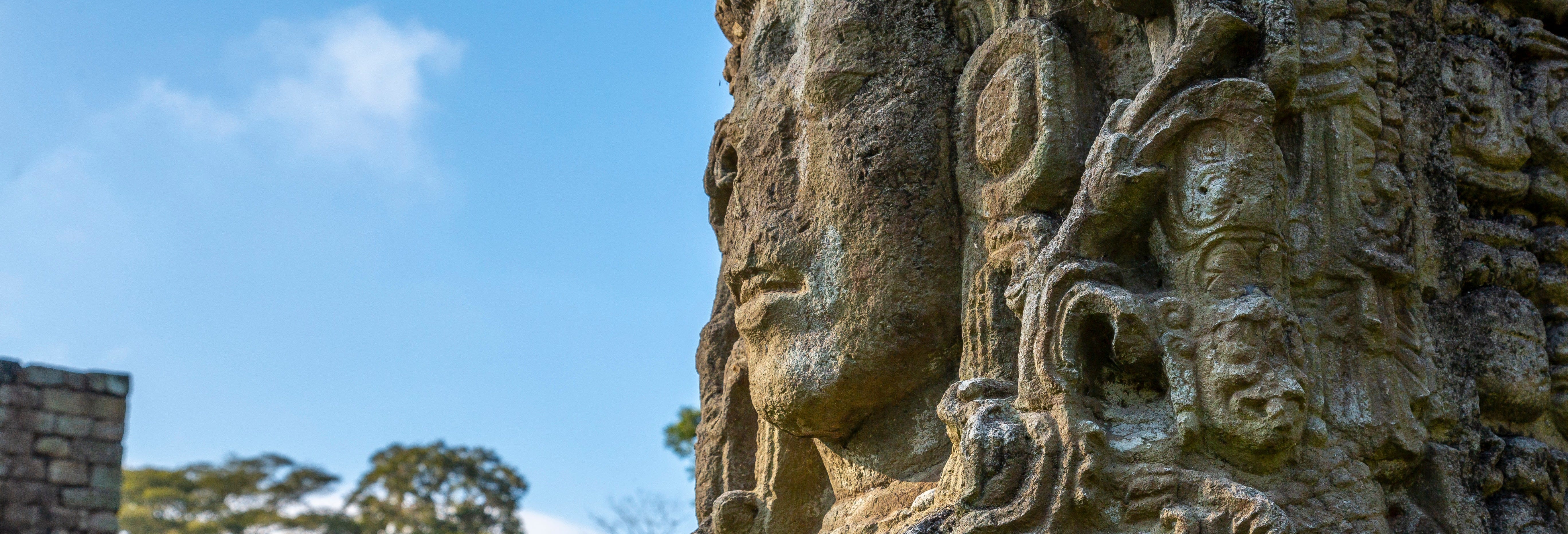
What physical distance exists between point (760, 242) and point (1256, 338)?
1.51m

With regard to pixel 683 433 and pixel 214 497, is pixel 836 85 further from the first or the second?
pixel 214 497

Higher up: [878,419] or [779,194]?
[779,194]

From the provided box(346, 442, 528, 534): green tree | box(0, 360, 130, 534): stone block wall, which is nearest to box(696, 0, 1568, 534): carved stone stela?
box(0, 360, 130, 534): stone block wall

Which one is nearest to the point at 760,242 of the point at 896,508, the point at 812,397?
the point at 812,397

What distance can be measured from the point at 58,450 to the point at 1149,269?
9041 mm

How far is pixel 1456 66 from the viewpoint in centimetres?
398

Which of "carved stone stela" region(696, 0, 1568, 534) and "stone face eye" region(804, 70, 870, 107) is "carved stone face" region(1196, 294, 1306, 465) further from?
"stone face eye" region(804, 70, 870, 107)

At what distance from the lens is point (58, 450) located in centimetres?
1006

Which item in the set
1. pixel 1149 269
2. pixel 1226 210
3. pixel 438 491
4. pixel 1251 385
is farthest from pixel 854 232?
pixel 438 491

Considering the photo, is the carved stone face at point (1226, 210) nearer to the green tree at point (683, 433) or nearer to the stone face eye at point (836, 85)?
the stone face eye at point (836, 85)

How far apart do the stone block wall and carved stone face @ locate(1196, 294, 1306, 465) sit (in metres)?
9.20

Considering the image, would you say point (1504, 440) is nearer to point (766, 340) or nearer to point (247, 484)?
point (766, 340)

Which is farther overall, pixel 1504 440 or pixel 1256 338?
pixel 1504 440

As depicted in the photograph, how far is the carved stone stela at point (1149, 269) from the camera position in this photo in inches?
123
